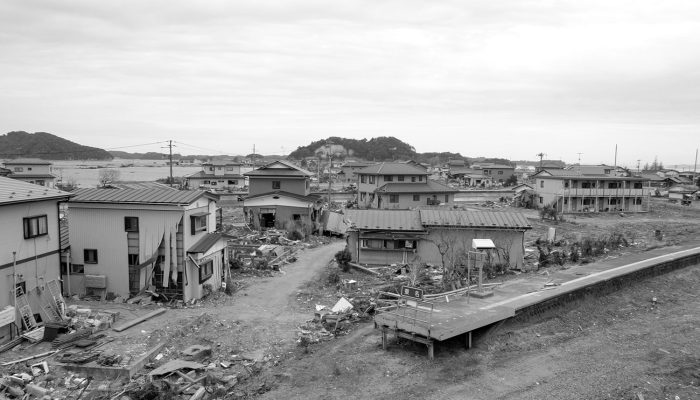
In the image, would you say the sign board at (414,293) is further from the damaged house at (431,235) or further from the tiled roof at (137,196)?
the damaged house at (431,235)

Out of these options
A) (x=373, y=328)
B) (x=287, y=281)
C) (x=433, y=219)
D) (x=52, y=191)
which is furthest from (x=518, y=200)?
(x=52, y=191)

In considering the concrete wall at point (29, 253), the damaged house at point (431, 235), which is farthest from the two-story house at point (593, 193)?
the concrete wall at point (29, 253)

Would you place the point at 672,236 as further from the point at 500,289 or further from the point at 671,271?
the point at 500,289

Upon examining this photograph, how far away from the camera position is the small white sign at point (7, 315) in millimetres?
14570

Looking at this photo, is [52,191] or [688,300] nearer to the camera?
[52,191]

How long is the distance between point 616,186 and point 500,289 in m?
43.4

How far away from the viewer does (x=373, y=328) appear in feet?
53.7

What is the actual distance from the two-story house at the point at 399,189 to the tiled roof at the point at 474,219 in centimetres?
1970

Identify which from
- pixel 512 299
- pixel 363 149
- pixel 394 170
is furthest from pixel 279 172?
pixel 363 149

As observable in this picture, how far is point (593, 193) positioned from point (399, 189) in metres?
22.3

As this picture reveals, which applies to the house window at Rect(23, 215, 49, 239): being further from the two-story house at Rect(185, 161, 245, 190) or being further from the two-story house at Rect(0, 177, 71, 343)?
the two-story house at Rect(185, 161, 245, 190)

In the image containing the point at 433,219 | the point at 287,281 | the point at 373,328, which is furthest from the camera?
the point at 433,219

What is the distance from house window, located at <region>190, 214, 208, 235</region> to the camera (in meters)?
19.8

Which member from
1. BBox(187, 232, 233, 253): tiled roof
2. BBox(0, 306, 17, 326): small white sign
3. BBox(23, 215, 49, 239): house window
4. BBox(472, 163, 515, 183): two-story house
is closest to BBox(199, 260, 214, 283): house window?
BBox(187, 232, 233, 253): tiled roof
